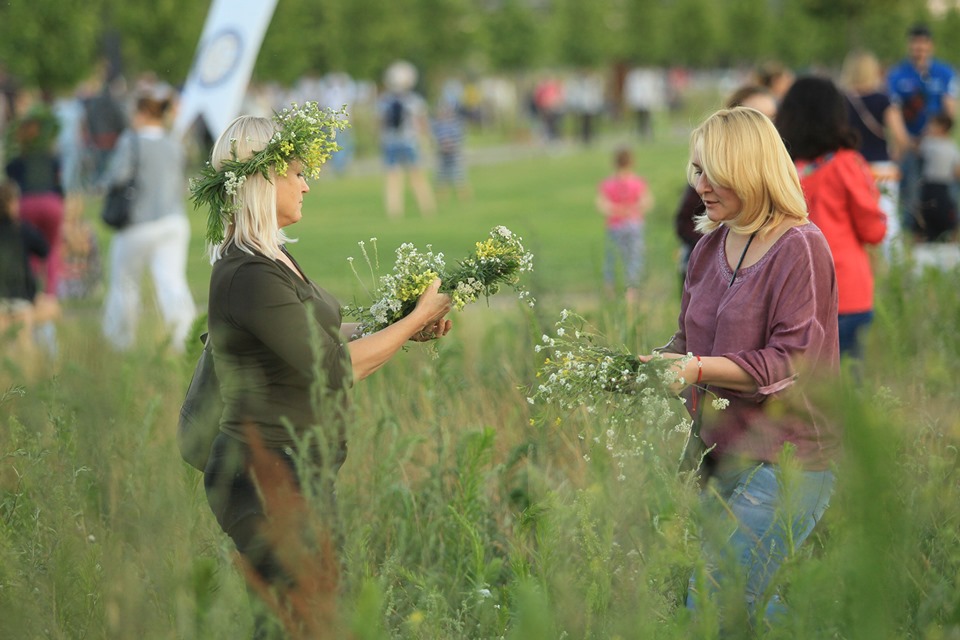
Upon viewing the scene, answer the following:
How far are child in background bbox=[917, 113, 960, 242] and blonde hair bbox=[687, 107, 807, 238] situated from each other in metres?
7.49

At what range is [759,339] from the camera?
3.49 meters

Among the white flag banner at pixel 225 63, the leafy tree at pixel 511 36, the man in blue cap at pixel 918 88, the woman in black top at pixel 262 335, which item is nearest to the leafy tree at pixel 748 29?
the leafy tree at pixel 511 36

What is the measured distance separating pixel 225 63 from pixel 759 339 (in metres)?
7.67

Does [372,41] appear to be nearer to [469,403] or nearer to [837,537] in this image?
[469,403]

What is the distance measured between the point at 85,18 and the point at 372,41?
47.4 ft

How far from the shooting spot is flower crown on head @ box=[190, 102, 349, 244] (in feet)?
11.2

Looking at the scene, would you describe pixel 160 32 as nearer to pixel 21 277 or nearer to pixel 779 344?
pixel 21 277

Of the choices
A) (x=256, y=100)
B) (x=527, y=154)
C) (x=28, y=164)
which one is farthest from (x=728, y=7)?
(x=28, y=164)

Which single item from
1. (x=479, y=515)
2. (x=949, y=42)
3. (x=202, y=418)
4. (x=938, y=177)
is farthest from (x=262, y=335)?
(x=949, y=42)

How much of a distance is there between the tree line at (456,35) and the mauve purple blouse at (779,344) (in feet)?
25.9

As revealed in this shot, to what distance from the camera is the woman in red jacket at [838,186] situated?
5.16 metres

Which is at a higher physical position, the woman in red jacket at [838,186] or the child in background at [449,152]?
the woman in red jacket at [838,186]

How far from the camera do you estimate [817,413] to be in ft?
11.4

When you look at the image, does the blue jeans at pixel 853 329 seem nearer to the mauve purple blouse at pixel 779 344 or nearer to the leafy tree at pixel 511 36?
the mauve purple blouse at pixel 779 344
